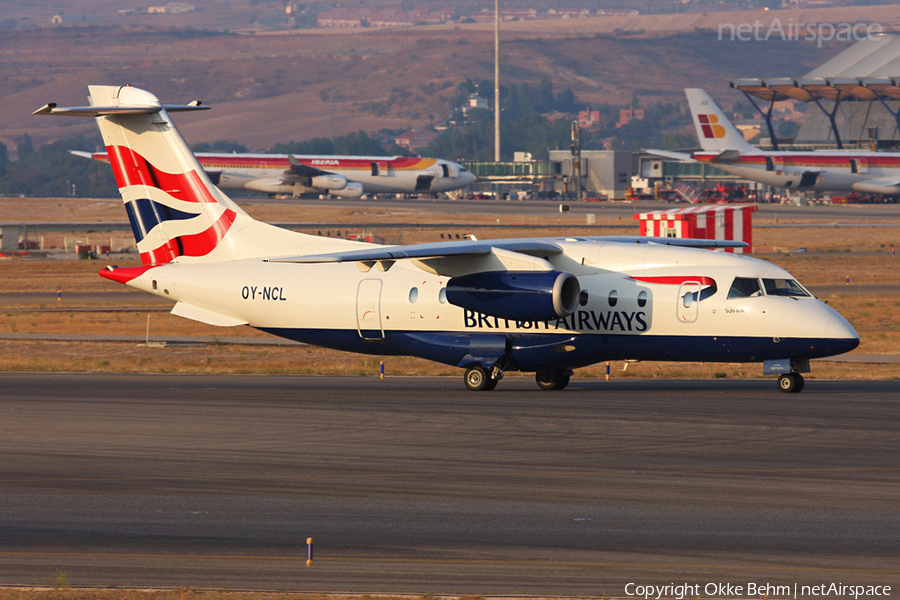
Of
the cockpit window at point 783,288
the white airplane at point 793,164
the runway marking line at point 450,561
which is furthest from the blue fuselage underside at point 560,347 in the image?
the white airplane at point 793,164

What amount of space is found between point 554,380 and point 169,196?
1158 centimetres

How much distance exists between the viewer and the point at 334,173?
442 ft

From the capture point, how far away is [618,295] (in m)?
26.0

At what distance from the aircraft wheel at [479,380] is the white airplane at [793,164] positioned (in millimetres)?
99704

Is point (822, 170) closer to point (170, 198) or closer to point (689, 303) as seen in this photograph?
point (689, 303)

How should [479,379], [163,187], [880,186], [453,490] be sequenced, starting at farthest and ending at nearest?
[880,186] < [163,187] < [479,379] < [453,490]

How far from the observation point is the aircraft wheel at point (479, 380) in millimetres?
27016

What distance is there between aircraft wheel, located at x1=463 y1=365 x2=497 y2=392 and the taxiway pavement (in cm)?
94

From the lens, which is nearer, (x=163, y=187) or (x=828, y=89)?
(x=163, y=187)

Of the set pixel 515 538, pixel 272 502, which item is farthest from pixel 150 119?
pixel 515 538

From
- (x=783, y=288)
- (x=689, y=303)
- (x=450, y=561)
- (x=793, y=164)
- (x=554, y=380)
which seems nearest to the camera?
(x=450, y=561)

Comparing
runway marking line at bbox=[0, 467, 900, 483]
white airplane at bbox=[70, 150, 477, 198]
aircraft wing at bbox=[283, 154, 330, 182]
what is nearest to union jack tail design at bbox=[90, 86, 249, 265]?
runway marking line at bbox=[0, 467, 900, 483]

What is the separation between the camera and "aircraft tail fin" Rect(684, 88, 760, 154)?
12319 centimetres

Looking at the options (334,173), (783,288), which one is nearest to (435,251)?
(783,288)
